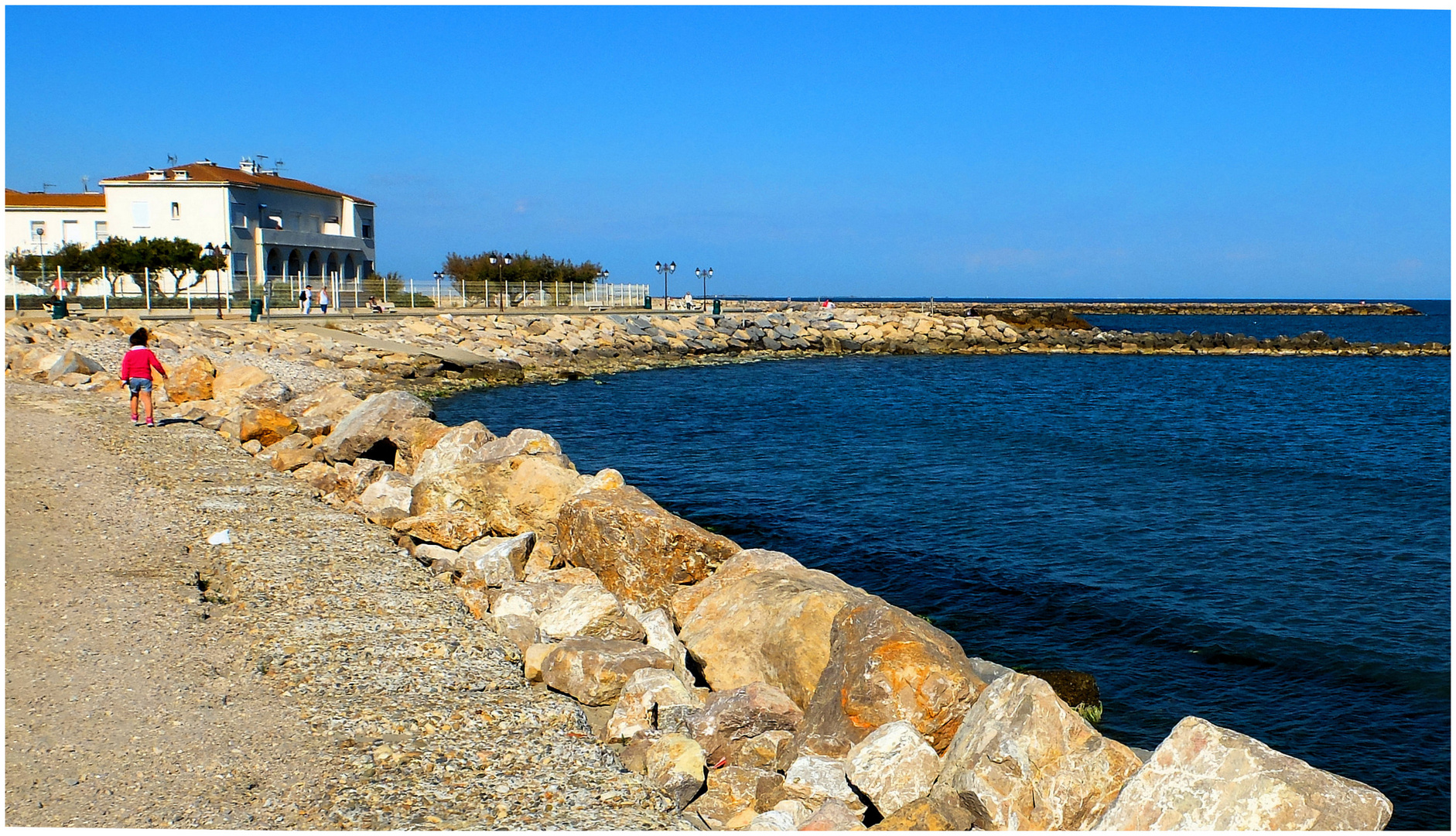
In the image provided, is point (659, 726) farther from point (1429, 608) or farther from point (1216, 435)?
point (1216, 435)

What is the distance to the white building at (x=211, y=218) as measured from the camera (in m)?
50.7

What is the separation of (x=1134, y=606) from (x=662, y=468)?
9.66 metres

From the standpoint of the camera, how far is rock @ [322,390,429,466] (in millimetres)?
12867

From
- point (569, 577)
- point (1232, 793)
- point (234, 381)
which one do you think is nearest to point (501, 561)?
point (569, 577)

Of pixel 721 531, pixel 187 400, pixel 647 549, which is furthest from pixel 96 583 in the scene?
pixel 187 400

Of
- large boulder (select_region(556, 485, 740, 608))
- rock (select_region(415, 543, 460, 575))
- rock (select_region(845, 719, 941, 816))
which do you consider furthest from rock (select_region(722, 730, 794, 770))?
rock (select_region(415, 543, 460, 575))

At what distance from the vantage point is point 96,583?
702 centimetres

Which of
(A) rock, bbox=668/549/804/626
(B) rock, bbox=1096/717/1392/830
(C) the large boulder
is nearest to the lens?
(B) rock, bbox=1096/717/1392/830

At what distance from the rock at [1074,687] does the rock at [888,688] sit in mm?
2045

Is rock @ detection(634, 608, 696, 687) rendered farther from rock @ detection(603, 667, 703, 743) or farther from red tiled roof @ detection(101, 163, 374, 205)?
red tiled roof @ detection(101, 163, 374, 205)

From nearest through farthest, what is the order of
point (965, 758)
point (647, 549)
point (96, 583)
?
point (965, 758) → point (96, 583) → point (647, 549)

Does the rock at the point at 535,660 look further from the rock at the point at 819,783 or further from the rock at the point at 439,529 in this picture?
the rock at the point at 439,529

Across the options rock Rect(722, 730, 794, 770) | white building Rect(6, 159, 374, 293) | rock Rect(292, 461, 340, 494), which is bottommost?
rock Rect(722, 730, 794, 770)

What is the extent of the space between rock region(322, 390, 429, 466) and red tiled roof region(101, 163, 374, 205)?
4235cm
